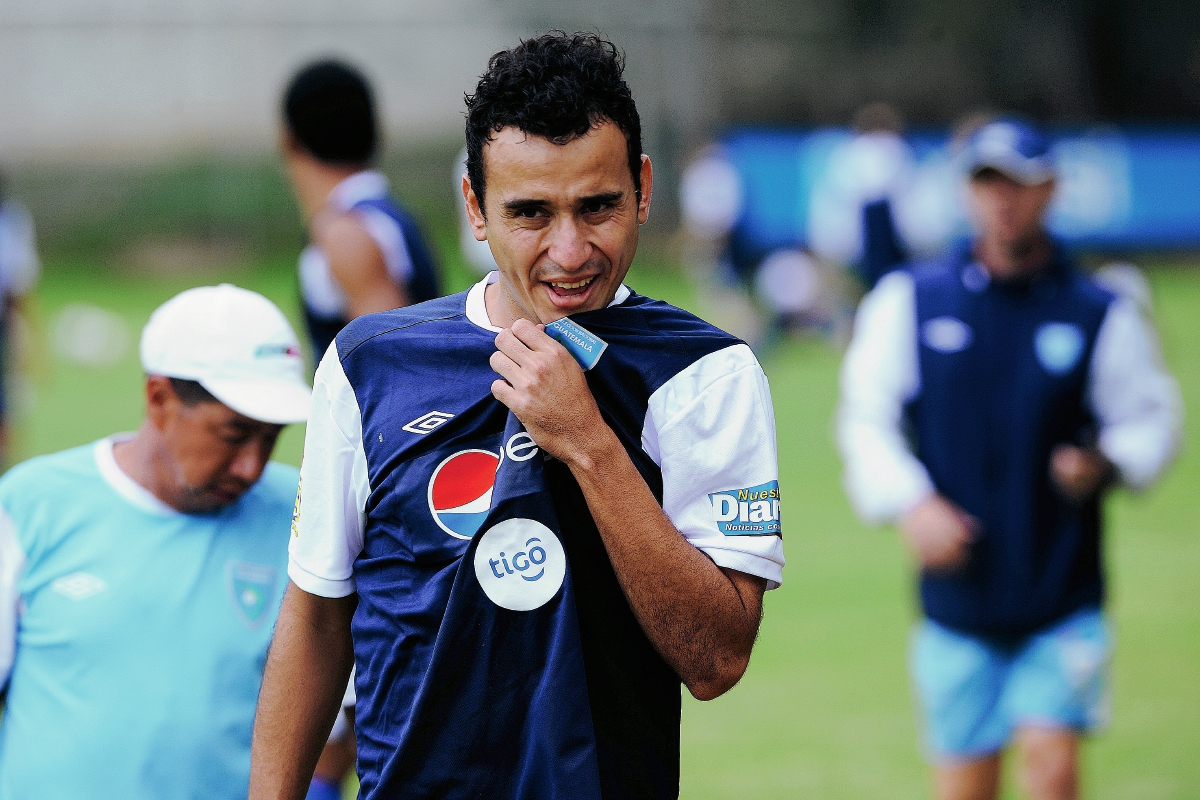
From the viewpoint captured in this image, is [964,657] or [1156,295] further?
[1156,295]

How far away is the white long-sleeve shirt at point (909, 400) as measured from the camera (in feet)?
15.6

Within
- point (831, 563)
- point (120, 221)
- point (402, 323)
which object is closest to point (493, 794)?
point (402, 323)

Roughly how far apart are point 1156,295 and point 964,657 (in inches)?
716

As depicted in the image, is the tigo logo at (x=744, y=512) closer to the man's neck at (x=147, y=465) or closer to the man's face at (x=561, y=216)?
the man's face at (x=561, y=216)

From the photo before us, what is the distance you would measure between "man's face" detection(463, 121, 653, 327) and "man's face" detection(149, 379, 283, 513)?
1.06 meters

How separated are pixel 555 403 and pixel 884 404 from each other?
3150 mm

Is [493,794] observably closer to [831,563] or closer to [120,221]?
[831,563]

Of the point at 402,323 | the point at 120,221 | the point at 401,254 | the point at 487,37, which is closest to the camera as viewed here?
the point at 402,323

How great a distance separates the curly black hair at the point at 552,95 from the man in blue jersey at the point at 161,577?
1.05 m

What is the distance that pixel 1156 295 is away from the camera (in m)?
21.4

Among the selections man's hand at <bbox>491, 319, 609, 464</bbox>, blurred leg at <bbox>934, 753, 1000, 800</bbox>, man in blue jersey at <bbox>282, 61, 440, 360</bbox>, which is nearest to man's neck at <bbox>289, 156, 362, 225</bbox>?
man in blue jersey at <bbox>282, 61, 440, 360</bbox>

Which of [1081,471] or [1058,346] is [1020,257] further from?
[1081,471]

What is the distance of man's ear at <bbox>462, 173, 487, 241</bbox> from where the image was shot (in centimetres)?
228

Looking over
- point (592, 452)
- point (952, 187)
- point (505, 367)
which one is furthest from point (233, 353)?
point (952, 187)
